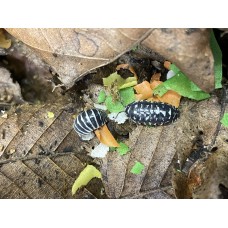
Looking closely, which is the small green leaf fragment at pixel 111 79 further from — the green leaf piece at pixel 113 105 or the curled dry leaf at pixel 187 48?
the curled dry leaf at pixel 187 48

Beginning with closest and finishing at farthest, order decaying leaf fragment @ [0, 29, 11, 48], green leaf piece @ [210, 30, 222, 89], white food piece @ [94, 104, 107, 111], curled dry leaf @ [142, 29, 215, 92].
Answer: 1. curled dry leaf @ [142, 29, 215, 92]
2. green leaf piece @ [210, 30, 222, 89]
3. white food piece @ [94, 104, 107, 111]
4. decaying leaf fragment @ [0, 29, 11, 48]

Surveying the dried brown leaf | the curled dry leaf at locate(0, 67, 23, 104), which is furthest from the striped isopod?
the curled dry leaf at locate(0, 67, 23, 104)

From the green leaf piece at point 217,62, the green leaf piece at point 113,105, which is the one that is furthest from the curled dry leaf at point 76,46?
the green leaf piece at point 217,62

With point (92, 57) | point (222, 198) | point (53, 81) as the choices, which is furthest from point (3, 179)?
point (222, 198)

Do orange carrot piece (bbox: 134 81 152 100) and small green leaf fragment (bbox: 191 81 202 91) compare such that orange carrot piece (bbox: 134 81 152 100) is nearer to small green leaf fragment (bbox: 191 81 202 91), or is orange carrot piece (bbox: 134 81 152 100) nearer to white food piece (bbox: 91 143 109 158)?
small green leaf fragment (bbox: 191 81 202 91)

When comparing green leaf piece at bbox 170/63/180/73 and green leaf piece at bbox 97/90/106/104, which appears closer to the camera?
green leaf piece at bbox 170/63/180/73

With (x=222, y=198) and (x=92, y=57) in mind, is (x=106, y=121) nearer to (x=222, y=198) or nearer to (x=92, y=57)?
(x=92, y=57)

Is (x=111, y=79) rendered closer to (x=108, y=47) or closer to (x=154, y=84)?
(x=154, y=84)

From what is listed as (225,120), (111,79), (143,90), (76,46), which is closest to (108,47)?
(76,46)
